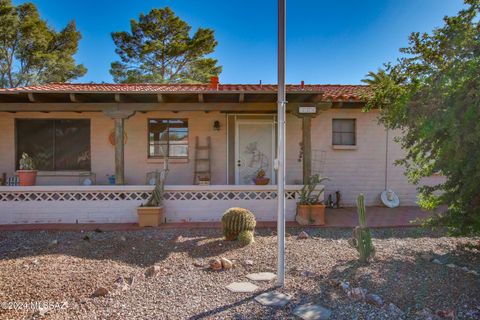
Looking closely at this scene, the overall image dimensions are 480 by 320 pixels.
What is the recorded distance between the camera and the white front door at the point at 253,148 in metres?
9.40

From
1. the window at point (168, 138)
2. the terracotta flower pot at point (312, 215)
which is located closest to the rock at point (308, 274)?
the terracotta flower pot at point (312, 215)

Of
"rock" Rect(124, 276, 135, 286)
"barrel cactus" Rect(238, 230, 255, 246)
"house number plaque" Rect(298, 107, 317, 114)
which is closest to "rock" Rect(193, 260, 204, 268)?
"rock" Rect(124, 276, 135, 286)

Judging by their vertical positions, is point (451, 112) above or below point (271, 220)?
above

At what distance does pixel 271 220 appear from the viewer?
734 centimetres

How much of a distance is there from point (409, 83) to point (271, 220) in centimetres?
388

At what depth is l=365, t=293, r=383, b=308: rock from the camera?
319 cm

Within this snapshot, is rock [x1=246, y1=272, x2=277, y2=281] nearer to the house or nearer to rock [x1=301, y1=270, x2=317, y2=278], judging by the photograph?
rock [x1=301, y1=270, x2=317, y2=278]

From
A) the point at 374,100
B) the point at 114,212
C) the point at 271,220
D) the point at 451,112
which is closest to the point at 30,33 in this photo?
the point at 114,212

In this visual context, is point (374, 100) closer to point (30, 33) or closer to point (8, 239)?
point (8, 239)

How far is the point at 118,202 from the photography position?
729 centimetres

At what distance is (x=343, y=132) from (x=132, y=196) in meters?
5.70

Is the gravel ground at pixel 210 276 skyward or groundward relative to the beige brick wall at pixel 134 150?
groundward

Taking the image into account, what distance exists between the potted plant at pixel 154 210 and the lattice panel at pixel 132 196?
0.26 metres

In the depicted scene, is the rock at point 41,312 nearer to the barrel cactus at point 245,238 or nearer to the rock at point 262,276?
the rock at point 262,276
